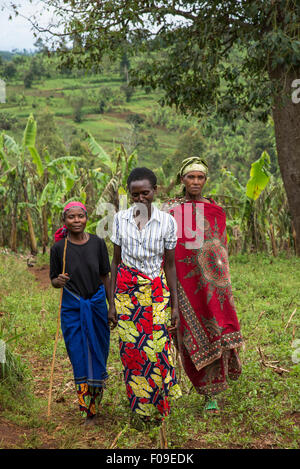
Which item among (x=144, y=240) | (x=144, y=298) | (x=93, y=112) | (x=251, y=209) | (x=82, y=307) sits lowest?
(x=251, y=209)

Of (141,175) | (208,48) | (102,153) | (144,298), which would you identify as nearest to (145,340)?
(144,298)

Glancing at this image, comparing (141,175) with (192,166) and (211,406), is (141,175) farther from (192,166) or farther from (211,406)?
(211,406)

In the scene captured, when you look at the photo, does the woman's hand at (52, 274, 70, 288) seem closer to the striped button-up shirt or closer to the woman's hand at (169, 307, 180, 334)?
the striped button-up shirt

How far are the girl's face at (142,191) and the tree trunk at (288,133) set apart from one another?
168 inches

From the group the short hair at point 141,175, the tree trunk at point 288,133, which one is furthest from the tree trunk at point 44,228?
the short hair at point 141,175

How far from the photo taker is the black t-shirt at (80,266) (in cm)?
346

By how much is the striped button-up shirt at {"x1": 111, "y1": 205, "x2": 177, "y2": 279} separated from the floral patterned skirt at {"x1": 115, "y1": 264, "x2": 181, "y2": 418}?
0.20 ft

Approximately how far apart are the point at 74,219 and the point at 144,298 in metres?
0.70

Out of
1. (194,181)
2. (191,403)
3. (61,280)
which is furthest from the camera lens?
(191,403)

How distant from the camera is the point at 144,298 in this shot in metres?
3.29

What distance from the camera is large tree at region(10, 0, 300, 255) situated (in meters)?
6.87

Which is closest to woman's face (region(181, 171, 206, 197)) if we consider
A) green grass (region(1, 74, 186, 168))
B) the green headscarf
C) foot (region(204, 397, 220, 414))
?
the green headscarf
